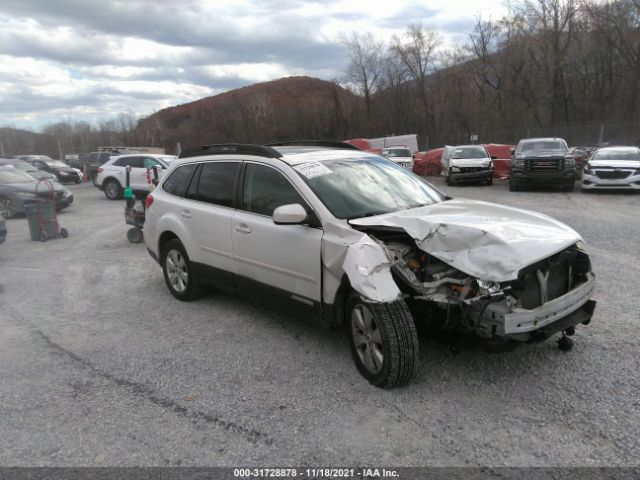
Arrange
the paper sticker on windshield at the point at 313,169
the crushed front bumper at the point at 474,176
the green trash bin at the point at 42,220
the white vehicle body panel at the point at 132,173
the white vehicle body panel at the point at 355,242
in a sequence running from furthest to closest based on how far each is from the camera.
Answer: the crushed front bumper at the point at 474,176 → the white vehicle body panel at the point at 132,173 → the green trash bin at the point at 42,220 → the paper sticker on windshield at the point at 313,169 → the white vehicle body panel at the point at 355,242

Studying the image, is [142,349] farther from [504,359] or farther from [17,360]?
[504,359]

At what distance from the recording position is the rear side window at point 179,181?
5566mm

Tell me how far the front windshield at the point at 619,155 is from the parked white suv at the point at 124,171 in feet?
49.7

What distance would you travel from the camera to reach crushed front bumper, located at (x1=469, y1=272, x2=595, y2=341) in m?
3.08

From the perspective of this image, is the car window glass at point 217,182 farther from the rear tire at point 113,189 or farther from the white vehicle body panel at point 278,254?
the rear tire at point 113,189

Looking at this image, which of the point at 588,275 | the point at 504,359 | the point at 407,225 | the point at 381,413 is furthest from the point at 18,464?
the point at 588,275

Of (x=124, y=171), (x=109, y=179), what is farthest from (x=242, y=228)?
(x=109, y=179)

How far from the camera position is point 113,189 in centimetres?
1912

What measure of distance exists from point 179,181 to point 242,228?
5.26 feet

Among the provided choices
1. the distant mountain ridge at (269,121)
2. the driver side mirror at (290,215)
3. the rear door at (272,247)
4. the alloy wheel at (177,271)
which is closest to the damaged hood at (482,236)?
the driver side mirror at (290,215)

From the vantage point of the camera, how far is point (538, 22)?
42.0m

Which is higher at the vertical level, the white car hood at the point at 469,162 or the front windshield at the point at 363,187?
the front windshield at the point at 363,187

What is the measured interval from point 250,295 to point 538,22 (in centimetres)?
4703

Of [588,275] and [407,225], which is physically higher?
[407,225]
